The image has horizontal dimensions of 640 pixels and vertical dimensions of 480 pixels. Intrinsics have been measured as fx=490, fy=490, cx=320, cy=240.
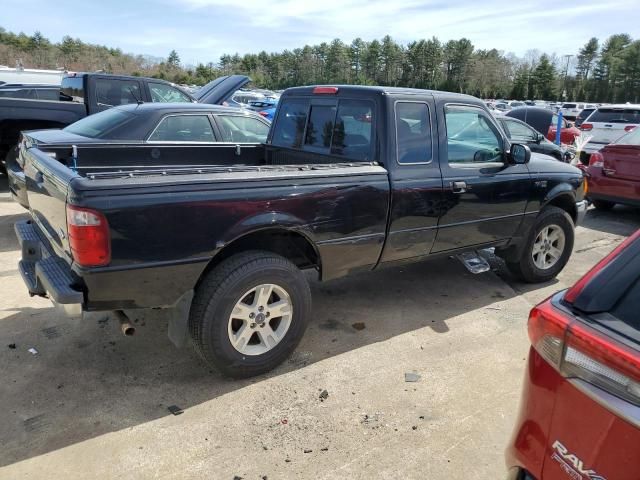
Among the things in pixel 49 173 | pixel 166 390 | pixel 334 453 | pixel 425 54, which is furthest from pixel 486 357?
pixel 425 54

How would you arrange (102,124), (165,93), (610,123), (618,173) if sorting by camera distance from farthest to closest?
1. (610,123)
2. (165,93)
3. (618,173)
4. (102,124)

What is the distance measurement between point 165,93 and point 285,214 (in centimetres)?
679

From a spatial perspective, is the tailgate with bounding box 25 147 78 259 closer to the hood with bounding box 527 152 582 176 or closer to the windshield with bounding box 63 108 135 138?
the windshield with bounding box 63 108 135 138

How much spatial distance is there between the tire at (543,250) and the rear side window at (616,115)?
10.7 metres

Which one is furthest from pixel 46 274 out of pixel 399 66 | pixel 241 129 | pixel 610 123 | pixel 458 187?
pixel 399 66

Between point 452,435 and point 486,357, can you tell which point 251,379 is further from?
point 486,357

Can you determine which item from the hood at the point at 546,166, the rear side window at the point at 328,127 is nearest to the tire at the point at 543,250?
the hood at the point at 546,166

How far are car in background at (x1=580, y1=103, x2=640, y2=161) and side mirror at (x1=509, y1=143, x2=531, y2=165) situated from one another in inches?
395

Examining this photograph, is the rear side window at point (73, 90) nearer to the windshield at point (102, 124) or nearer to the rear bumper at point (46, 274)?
the windshield at point (102, 124)

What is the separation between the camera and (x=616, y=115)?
551 inches

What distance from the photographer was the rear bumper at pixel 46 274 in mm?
2764

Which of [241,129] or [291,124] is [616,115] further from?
[291,124]

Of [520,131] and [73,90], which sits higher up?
[73,90]

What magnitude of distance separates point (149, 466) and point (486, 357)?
98.9 inches
